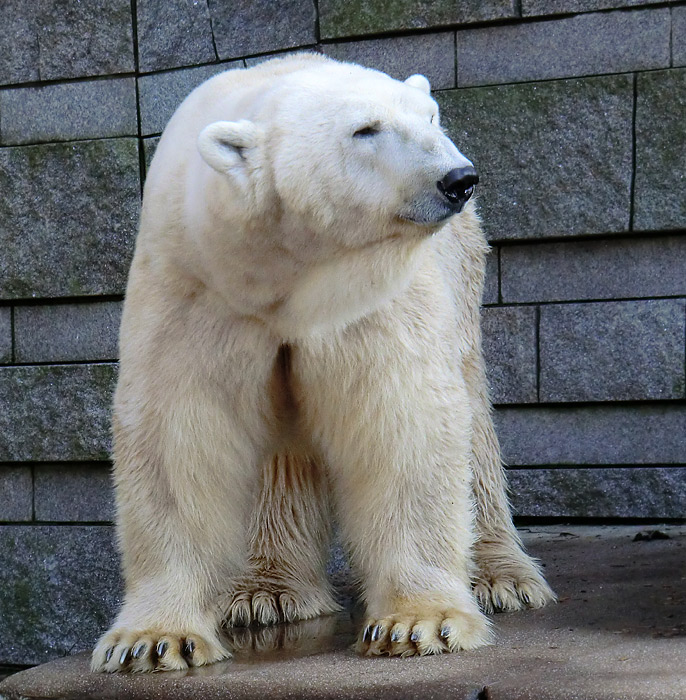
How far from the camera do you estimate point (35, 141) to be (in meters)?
5.26

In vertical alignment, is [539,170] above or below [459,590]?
above

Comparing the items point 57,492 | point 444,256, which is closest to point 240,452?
point 444,256

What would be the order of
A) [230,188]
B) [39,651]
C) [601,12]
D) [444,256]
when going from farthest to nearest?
[39,651] → [601,12] → [444,256] → [230,188]

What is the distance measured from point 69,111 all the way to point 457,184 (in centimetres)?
327

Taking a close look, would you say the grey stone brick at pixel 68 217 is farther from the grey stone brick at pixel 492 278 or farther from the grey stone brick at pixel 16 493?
the grey stone brick at pixel 492 278

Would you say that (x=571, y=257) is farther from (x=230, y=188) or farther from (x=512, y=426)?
(x=230, y=188)

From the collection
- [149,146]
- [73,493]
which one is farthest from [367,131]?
[73,493]

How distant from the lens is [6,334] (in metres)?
5.27

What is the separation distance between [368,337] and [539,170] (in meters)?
2.12

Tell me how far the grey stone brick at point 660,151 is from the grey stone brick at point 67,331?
229 cm

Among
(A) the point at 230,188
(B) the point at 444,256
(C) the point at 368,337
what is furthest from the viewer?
(B) the point at 444,256

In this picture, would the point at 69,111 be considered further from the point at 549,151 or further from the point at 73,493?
the point at 549,151

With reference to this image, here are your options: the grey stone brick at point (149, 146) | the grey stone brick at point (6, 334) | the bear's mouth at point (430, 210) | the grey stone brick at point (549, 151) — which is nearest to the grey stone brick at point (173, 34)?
the grey stone brick at point (149, 146)

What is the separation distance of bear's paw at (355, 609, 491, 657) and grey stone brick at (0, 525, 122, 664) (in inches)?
103
